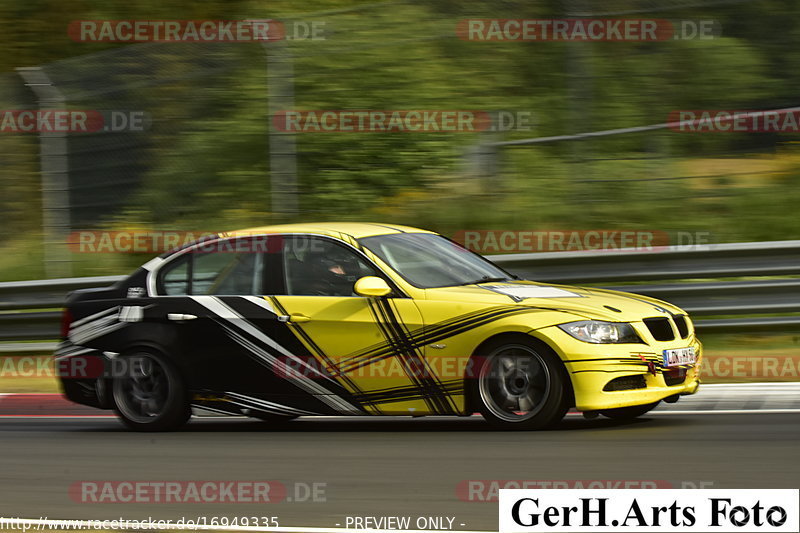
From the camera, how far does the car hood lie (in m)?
8.27

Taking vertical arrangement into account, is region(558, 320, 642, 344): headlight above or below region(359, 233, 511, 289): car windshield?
below

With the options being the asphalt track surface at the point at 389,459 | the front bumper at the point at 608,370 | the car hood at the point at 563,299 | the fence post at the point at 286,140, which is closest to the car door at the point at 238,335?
the asphalt track surface at the point at 389,459

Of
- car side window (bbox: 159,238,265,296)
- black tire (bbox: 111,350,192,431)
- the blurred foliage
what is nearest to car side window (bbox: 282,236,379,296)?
car side window (bbox: 159,238,265,296)

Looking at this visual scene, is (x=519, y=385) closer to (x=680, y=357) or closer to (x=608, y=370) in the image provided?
(x=608, y=370)

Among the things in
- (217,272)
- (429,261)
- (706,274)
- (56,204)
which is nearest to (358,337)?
(429,261)

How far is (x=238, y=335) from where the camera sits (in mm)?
9031

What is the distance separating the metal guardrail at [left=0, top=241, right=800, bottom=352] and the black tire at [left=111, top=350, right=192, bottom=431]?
12.6 feet

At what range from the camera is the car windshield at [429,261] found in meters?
8.84

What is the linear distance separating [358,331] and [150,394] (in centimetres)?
181

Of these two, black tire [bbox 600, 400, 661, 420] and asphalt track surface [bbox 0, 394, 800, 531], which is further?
black tire [bbox 600, 400, 661, 420]

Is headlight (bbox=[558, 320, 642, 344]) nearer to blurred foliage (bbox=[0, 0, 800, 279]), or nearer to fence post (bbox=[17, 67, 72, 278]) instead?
blurred foliage (bbox=[0, 0, 800, 279])

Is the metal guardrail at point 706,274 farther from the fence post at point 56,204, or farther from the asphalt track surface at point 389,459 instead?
the fence post at point 56,204

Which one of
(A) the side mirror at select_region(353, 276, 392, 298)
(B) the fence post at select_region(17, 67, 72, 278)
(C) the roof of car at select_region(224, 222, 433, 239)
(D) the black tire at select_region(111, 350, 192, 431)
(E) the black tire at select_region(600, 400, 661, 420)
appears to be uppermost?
(B) the fence post at select_region(17, 67, 72, 278)

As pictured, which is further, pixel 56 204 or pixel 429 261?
pixel 56 204
